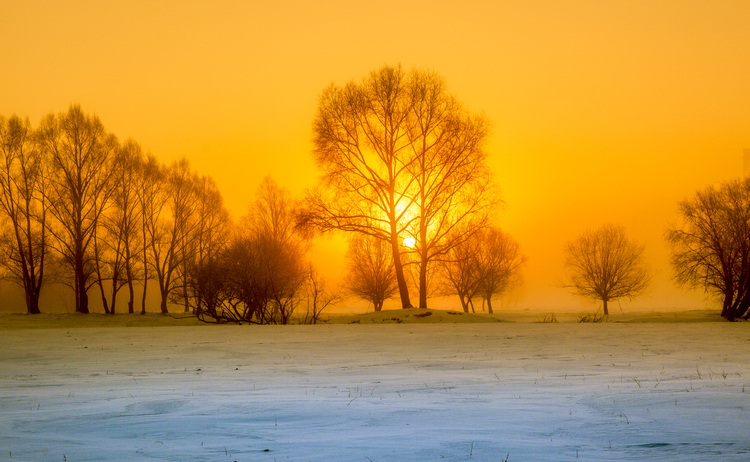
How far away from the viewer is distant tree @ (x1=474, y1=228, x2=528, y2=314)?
4538 cm

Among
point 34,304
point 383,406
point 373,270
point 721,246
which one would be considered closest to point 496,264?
point 373,270

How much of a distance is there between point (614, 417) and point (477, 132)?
21.6 m

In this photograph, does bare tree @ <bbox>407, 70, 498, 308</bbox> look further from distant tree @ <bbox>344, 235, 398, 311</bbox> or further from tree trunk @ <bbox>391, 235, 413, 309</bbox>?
distant tree @ <bbox>344, 235, 398, 311</bbox>

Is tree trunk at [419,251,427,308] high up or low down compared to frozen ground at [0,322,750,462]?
up

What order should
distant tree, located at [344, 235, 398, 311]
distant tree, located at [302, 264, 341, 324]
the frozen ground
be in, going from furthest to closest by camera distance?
distant tree, located at [344, 235, 398, 311], distant tree, located at [302, 264, 341, 324], the frozen ground

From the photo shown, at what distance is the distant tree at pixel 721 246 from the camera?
25797 mm

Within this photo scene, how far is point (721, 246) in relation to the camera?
88.0ft

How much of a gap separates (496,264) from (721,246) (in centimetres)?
2090

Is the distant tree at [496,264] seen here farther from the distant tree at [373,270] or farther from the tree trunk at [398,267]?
the tree trunk at [398,267]

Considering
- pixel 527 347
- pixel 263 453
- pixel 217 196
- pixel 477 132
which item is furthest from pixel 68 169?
pixel 263 453

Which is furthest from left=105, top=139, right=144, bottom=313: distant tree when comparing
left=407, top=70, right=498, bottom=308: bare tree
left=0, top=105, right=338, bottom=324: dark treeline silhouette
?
left=407, top=70, right=498, bottom=308: bare tree

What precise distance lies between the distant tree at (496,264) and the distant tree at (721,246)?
54.0 ft

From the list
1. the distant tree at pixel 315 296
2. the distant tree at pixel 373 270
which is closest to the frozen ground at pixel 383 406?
the distant tree at pixel 315 296

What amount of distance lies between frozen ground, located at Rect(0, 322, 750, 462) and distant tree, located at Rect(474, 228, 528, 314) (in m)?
34.7
